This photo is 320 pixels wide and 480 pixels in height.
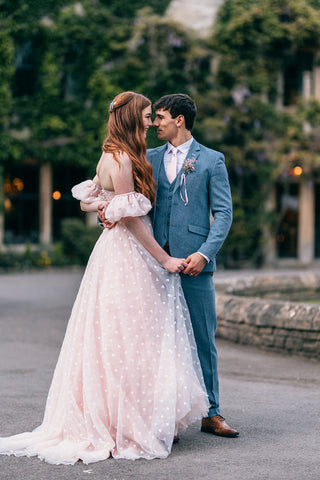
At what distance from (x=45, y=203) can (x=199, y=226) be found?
17.5 metres

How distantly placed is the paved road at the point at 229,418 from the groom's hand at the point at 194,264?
0.99 m

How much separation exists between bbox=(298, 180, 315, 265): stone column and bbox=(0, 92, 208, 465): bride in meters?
18.9

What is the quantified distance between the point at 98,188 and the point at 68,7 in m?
18.0

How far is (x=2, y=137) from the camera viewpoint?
2064cm

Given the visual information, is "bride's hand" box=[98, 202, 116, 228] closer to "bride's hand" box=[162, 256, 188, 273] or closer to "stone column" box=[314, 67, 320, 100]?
"bride's hand" box=[162, 256, 188, 273]

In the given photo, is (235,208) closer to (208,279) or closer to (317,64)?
(317,64)

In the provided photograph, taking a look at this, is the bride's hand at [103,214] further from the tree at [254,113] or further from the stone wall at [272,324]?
the tree at [254,113]

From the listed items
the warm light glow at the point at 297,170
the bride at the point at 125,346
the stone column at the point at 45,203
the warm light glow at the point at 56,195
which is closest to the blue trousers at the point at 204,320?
the bride at the point at 125,346

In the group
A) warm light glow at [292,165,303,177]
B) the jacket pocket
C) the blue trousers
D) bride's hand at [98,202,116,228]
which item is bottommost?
the blue trousers

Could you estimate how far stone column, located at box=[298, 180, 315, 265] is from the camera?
23.2m

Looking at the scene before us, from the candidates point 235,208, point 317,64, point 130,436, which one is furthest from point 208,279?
point 317,64

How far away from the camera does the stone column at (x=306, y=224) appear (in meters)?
23.2

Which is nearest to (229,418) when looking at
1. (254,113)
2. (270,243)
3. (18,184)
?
(18,184)

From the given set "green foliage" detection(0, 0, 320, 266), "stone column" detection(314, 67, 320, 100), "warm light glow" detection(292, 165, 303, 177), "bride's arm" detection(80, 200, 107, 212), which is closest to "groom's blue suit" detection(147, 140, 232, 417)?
→ "bride's arm" detection(80, 200, 107, 212)
